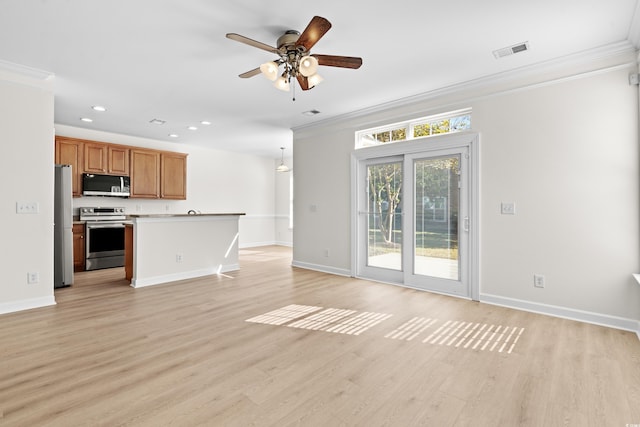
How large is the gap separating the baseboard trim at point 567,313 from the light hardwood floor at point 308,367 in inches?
5.3

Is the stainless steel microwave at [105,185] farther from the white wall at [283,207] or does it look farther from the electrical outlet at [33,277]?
the white wall at [283,207]

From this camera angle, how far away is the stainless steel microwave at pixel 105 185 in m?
5.89

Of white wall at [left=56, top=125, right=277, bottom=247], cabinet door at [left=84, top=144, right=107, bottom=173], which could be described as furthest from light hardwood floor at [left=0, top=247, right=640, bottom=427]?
white wall at [left=56, top=125, right=277, bottom=247]

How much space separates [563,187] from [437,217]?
1.41 meters

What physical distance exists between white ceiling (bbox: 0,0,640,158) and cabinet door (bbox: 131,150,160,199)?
6.37 ft

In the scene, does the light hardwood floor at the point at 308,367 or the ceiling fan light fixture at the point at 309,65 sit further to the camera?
the ceiling fan light fixture at the point at 309,65

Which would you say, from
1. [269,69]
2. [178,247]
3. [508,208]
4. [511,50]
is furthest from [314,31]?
[178,247]

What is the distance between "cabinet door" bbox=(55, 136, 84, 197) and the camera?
5660 mm

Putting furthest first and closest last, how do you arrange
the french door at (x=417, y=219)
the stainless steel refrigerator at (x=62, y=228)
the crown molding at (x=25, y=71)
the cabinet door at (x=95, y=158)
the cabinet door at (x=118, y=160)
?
the cabinet door at (x=118, y=160) → the cabinet door at (x=95, y=158) → the stainless steel refrigerator at (x=62, y=228) → the french door at (x=417, y=219) → the crown molding at (x=25, y=71)

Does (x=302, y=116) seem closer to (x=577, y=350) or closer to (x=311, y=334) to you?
(x=311, y=334)

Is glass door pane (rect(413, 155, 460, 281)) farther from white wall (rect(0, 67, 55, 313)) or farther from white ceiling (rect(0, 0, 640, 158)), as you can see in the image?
white wall (rect(0, 67, 55, 313))

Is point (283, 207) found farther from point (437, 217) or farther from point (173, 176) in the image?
point (437, 217)

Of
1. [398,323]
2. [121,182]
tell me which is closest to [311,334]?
[398,323]

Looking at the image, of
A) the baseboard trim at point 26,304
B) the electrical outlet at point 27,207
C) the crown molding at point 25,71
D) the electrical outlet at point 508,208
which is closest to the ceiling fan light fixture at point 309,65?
the electrical outlet at point 508,208
